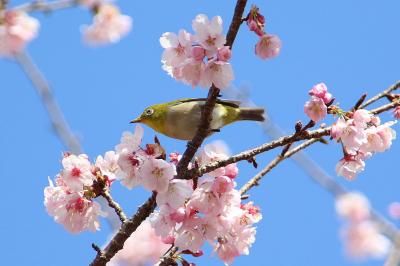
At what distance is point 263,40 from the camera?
118 inches

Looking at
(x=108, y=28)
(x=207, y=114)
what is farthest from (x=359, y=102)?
(x=108, y=28)

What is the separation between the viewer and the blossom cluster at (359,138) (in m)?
2.83

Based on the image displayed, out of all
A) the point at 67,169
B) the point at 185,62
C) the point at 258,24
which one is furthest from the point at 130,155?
the point at 258,24

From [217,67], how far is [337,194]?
49.2 inches

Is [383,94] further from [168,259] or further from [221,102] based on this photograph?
[168,259]

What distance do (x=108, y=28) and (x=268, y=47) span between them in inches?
176

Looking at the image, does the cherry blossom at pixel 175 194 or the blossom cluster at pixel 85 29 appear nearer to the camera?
the cherry blossom at pixel 175 194

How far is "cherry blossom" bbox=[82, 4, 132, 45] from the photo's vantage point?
7062 millimetres

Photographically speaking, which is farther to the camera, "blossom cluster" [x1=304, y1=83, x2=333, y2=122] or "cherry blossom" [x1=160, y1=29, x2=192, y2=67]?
"cherry blossom" [x1=160, y1=29, x2=192, y2=67]

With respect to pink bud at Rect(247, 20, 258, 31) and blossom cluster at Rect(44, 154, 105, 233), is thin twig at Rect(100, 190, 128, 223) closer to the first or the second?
blossom cluster at Rect(44, 154, 105, 233)

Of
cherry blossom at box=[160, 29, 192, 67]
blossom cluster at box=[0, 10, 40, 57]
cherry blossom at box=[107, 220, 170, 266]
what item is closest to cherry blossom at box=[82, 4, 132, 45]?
blossom cluster at box=[0, 10, 40, 57]

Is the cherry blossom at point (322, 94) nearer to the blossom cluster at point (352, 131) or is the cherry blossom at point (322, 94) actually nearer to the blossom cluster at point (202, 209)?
the blossom cluster at point (352, 131)

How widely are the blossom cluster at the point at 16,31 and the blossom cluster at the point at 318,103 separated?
300cm

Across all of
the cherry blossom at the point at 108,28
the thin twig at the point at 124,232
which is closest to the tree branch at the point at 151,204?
the thin twig at the point at 124,232
